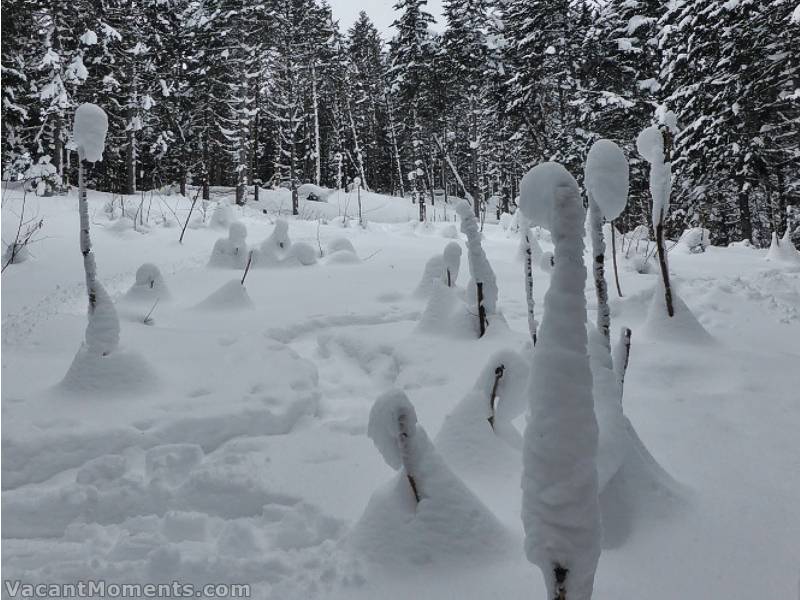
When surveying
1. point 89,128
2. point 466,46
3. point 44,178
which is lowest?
point 89,128

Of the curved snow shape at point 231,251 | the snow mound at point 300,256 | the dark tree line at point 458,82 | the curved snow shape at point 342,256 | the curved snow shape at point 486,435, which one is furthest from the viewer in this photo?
the dark tree line at point 458,82

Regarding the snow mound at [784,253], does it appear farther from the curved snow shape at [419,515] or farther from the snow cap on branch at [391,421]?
the snow cap on branch at [391,421]

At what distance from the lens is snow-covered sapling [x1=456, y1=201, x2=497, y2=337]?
436 cm

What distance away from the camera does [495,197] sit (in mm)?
41000

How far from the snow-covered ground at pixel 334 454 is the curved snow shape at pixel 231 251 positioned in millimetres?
1740

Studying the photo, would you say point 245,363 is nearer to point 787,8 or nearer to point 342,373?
point 342,373

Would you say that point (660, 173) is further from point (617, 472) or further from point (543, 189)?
point (543, 189)

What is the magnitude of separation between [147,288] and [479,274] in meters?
3.59

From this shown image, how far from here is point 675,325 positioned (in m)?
4.05

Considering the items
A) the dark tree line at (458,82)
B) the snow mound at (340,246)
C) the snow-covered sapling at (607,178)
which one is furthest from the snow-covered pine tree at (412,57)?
the snow-covered sapling at (607,178)

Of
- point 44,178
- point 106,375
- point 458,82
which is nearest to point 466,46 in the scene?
point 458,82

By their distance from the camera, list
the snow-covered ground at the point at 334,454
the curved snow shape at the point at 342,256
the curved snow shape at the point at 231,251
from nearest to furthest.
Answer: the snow-covered ground at the point at 334,454
the curved snow shape at the point at 231,251
the curved snow shape at the point at 342,256

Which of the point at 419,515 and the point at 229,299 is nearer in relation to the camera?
the point at 419,515

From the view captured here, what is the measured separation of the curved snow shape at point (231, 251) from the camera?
286 inches
